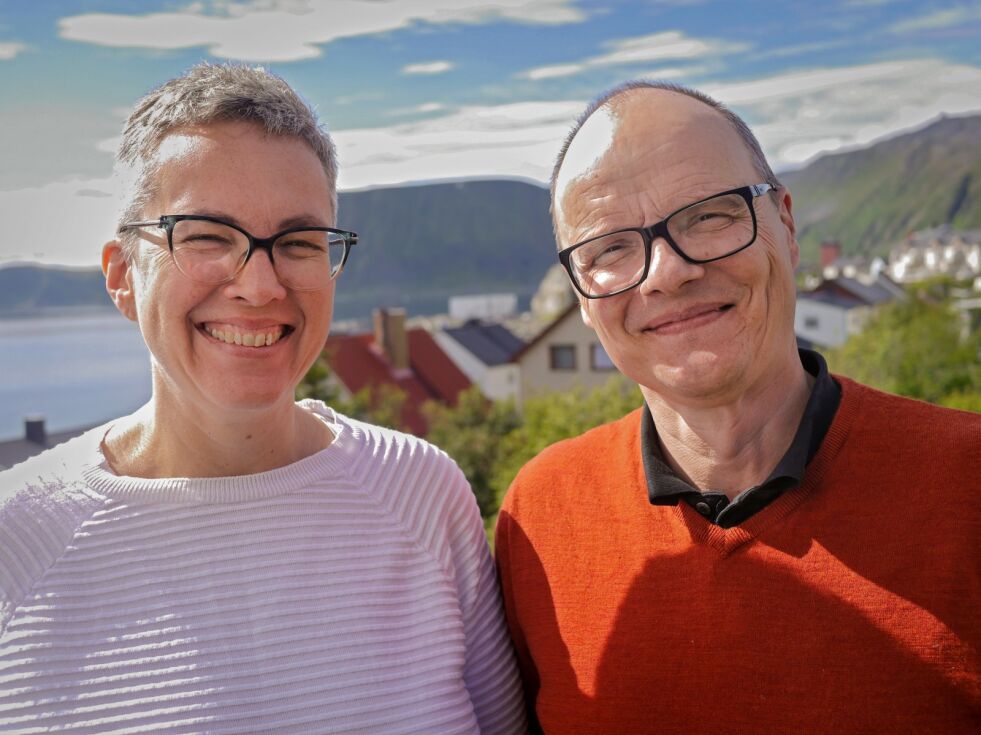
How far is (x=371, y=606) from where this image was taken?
277 centimetres

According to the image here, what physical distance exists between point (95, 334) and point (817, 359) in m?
39.7

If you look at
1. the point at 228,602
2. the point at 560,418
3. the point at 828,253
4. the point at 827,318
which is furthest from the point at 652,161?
the point at 828,253

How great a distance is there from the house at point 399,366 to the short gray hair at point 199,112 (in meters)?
39.8

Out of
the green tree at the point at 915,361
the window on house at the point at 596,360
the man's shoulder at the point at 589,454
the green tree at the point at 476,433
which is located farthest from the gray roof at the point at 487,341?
the man's shoulder at the point at 589,454

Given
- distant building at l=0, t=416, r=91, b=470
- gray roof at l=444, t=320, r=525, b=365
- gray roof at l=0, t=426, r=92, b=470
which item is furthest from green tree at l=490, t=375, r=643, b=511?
gray roof at l=444, t=320, r=525, b=365

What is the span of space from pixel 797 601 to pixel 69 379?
148 ft

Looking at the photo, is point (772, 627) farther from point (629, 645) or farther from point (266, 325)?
point (266, 325)

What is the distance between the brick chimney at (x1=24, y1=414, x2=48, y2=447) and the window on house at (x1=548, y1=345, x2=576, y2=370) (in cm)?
2311

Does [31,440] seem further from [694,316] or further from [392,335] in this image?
[694,316]

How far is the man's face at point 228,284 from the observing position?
2521mm

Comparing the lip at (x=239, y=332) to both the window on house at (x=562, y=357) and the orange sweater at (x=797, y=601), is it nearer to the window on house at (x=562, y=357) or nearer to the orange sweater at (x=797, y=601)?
the orange sweater at (x=797, y=601)

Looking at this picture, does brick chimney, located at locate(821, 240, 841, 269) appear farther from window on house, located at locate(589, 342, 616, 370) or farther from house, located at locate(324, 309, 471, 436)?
window on house, located at locate(589, 342, 616, 370)

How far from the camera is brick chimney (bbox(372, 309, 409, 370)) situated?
1852 inches

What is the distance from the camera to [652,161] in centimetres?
276
